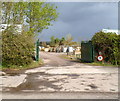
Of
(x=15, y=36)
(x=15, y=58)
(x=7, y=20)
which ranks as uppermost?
(x=7, y=20)

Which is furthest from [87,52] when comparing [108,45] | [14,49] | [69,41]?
[69,41]

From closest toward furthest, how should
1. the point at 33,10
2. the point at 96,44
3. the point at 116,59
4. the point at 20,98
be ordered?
the point at 20,98, the point at 116,59, the point at 96,44, the point at 33,10

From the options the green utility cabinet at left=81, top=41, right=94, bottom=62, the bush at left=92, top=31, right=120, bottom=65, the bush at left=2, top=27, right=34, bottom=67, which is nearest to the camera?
the bush at left=2, top=27, right=34, bottom=67

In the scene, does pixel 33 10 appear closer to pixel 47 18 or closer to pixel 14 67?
pixel 47 18

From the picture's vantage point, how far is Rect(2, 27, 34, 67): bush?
1210 centimetres

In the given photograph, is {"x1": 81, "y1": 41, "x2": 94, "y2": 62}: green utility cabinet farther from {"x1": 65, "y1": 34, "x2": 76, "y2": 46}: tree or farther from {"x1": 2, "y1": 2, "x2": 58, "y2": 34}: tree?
{"x1": 65, "y1": 34, "x2": 76, "y2": 46}: tree

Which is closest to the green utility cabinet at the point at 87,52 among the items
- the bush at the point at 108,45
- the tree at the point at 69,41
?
the bush at the point at 108,45

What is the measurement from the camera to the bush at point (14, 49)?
12102mm

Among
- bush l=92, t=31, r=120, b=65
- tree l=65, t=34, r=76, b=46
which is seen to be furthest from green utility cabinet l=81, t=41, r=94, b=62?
tree l=65, t=34, r=76, b=46

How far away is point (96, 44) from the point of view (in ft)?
49.4

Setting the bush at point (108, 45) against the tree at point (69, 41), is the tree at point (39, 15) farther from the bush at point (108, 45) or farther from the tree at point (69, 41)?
the tree at point (69, 41)

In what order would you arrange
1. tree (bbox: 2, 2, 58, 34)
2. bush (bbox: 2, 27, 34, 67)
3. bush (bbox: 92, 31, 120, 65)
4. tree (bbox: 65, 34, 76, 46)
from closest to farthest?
1. bush (bbox: 2, 27, 34, 67)
2. bush (bbox: 92, 31, 120, 65)
3. tree (bbox: 2, 2, 58, 34)
4. tree (bbox: 65, 34, 76, 46)

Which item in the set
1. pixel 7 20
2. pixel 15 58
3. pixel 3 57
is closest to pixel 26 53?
pixel 15 58

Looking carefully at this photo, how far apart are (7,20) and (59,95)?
39.8 feet
